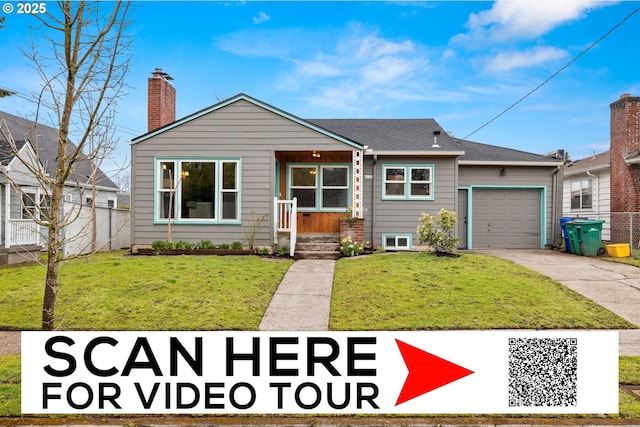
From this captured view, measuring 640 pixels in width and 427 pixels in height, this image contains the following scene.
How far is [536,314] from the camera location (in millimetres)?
6414

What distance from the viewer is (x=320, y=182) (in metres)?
13.8

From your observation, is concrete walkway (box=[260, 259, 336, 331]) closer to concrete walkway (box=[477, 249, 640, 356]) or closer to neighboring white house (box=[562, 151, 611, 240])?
concrete walkway (box=[477, 249, 640, 356])

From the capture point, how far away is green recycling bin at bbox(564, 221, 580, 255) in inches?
505

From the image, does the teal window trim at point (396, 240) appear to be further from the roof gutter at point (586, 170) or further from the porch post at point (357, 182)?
the roof gutter at point (586, 170)

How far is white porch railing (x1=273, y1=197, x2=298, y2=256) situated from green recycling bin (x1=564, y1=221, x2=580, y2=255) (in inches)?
347

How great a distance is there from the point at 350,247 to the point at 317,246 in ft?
3.13

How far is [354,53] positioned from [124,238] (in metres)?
14.1

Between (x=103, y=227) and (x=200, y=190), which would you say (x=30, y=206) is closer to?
(x=103, y=227)

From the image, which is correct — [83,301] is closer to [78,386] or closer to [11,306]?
[11,306]

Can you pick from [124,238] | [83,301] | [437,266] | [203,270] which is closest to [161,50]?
[124,238]

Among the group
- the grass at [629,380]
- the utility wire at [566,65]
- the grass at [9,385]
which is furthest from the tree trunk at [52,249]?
the utility wire at [566,65]

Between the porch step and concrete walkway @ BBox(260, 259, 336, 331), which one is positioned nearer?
concrete walkway @ BBox(260, 259, 336, 331)

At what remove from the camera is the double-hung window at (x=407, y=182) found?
1323cm

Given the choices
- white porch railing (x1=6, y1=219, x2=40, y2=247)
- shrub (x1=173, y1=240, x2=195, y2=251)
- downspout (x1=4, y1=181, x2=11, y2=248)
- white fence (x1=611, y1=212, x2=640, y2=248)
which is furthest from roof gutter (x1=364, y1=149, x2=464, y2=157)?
downspout (x1=4, y1=181, x2=11, y2=248)
